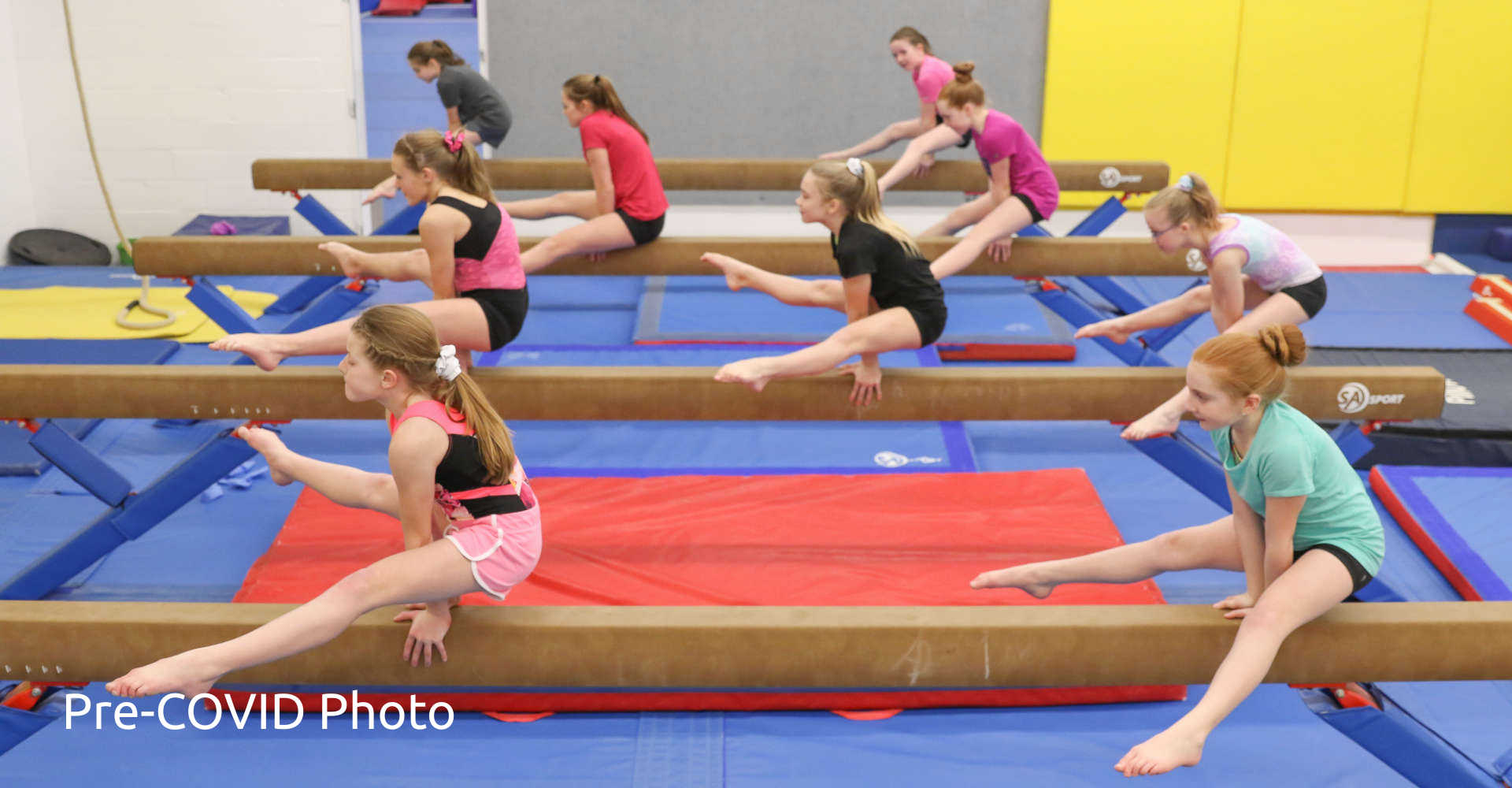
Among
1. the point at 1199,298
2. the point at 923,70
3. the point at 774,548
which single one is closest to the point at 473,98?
the point at 923,70

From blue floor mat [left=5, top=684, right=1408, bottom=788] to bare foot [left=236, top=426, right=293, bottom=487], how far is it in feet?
2.30

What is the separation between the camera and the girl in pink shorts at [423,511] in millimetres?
2279

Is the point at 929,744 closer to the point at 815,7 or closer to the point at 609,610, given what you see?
the point at 609,610

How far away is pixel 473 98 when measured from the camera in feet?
22.0

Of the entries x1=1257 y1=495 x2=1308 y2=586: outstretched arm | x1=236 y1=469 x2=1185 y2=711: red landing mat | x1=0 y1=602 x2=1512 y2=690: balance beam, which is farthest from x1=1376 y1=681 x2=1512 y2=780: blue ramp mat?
x1=1257 y1=495 x2=1308 y2=586: outstretched arm

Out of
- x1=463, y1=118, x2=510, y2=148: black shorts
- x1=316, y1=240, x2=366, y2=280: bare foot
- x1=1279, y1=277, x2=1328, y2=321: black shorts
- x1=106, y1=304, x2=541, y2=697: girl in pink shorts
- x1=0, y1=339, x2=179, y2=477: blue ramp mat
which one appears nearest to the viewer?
x1=106, y1=304, x2=541, y2=697: girl in pink shorts

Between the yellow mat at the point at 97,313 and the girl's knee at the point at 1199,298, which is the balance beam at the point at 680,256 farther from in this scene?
the yellow mat at the point at 97,313

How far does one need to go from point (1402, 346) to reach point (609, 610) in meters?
5.47

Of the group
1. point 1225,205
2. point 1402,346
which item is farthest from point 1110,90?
point 1402,346

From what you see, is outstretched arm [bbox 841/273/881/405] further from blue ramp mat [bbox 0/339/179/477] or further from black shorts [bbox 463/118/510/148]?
black shorts [bbox 463/118/510/148]

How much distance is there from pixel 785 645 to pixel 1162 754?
27.9 inches

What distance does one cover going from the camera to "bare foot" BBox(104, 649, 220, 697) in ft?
7.13

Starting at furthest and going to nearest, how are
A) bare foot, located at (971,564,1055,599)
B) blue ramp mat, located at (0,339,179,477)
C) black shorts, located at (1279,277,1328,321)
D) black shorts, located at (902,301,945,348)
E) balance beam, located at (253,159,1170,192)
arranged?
Result: balance beam, located at (253,159,1170,192), blue ramp mat, located at (0,339,179,477), black shorts, located at (1279,277,1328,321), black shorts, located at (902,301,945,348), bare foot, located at (971,564,1055,599)

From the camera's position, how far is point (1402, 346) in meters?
6.41
